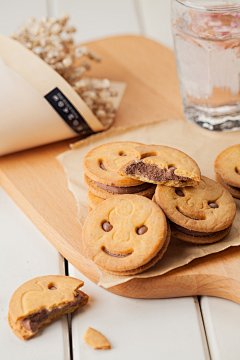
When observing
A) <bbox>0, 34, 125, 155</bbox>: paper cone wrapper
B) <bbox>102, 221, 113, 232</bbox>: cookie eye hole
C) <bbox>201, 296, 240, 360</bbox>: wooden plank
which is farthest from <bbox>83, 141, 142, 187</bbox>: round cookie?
<bbox>201, 296, 240, 360</bbox>: wooden plank

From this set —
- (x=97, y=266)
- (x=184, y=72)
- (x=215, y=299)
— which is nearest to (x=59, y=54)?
(x=184, y=72)

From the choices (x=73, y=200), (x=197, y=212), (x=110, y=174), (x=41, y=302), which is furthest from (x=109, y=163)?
(x=41, y=302)

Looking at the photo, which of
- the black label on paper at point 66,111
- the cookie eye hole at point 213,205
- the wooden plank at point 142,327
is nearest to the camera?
the wooden plank at point 142,327

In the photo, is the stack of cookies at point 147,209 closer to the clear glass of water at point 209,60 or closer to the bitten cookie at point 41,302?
the bitten cookie at point 41,302

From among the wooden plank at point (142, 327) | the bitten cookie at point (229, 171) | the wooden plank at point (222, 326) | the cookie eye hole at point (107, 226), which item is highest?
the cookie eye hole at point (107, 226)

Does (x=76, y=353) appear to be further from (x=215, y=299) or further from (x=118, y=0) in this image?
(x=118, y=0)

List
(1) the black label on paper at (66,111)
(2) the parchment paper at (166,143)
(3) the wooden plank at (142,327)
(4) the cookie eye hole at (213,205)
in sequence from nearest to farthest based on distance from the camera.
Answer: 1. (3) the wooden plank at (142,327)
2. (4) the cookie eye hole at (213,205)
3. (2) the parchment paper at (166,143)
4. (1) the black label on paper at (66,111)

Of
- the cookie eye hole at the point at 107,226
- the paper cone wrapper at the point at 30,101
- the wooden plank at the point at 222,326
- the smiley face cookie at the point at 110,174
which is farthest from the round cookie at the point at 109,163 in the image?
the wooden plank at the point at 222,326
